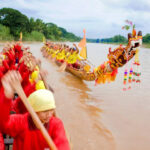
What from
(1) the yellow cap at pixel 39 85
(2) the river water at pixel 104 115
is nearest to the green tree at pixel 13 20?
(2) the river water at pixel 104 115

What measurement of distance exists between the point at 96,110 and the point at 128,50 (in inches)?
72.8

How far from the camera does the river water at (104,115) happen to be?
3.70m

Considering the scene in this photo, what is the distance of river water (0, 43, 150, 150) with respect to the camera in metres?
3.70

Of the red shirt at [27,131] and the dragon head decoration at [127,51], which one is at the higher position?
the dragon head decoration at [127,51]

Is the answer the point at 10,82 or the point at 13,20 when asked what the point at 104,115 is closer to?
the point at 10,82

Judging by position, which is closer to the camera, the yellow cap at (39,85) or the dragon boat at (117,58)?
the yellow cap at (39,85)

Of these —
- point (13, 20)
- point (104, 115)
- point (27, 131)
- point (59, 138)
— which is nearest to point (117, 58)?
point (104, 115)

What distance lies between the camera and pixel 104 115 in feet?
16.4

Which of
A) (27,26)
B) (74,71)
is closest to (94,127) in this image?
(74,71)

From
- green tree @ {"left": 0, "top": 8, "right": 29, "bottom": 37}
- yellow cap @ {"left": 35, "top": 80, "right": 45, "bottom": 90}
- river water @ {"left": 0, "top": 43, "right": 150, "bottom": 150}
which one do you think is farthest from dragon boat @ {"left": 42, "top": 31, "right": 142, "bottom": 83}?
green tree @ {"left": 0, "top": 8, "right": 29, "bottom": 37}

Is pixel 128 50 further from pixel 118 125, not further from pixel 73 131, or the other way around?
pixel 73 131

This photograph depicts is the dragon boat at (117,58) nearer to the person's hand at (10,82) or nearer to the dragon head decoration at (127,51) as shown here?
the dragon head decoration at (127,51)

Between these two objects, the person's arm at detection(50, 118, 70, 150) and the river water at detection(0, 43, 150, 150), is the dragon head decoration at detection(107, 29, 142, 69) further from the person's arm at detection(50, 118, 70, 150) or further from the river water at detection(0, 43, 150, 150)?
the person's arm at detection(50, 118, 70, 150)

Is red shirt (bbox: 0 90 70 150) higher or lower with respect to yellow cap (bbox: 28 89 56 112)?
lower
